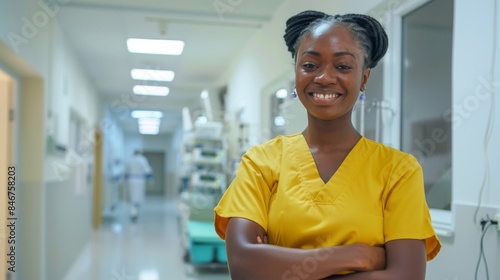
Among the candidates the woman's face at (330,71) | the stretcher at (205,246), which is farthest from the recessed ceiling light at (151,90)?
the woman's face at (330,71)

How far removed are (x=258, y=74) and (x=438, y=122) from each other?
271 cm

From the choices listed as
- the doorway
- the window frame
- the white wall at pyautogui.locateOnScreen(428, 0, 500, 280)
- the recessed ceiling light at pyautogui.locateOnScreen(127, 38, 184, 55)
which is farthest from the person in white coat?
the doorway

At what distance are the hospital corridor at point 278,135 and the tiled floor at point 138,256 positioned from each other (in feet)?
0.15

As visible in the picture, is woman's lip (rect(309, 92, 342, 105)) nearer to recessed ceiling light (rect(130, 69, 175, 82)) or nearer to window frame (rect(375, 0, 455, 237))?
window frame (rect(375, 0, 455, 237))

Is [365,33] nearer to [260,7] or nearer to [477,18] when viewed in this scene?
[477,18]

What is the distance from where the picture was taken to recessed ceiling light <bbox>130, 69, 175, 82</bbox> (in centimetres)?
684

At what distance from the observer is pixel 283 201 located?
43.9 inches

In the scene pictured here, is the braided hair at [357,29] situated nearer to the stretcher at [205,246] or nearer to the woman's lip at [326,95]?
the woman's lip at [326,95]

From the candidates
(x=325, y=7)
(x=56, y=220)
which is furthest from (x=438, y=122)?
(x=56, y=220)

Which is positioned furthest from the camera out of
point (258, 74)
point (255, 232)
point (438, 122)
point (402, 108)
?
point (258, 74)

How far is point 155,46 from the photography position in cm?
546

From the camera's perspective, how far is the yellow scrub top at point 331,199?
1057mm

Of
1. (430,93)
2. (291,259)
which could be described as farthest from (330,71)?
(430,93)

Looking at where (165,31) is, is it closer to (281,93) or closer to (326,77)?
(281,93)
